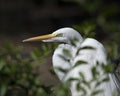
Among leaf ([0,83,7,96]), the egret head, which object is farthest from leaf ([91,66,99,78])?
the egret head

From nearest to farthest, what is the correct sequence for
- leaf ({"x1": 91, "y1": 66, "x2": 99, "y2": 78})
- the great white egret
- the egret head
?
leaf ({"x1": 91, "y1": 66, "x2": 99, "y2": 78}), the great white egret, the egret head

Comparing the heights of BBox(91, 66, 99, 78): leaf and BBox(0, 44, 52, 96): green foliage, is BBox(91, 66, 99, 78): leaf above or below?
above

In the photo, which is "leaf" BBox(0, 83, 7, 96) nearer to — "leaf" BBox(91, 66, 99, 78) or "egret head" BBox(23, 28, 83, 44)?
"leaf" BBox(91, 66, 99, 78)

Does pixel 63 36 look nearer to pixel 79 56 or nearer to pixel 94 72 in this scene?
pixel 79 56

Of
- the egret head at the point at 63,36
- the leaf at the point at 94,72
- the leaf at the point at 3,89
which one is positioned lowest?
the egret head at the point at 63,36

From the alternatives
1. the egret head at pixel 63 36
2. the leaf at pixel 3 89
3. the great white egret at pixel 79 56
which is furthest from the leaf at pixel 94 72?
the egret head at pixel 63 36

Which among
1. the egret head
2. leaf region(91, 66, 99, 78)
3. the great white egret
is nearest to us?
leaf region(91, 66, 99, 78)

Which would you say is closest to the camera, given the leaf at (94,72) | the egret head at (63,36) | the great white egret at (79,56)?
the leaf at (94,72)

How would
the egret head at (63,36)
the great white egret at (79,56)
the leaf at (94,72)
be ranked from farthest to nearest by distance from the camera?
1. the egret head at (63,36)
2. the great white egret at (79,56)
3. the leaf at (94,72)

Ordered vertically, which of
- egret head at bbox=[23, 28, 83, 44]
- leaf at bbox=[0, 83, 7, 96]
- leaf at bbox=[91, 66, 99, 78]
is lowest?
egret head at bbox=[23, 28, 83, 44]

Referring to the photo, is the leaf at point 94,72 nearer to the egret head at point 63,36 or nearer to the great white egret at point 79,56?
the great white egret at point 79,56

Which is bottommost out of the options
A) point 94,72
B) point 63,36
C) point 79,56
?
point 63,36

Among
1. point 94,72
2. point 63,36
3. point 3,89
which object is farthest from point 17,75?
point 63,36

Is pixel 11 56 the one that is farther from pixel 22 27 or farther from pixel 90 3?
pixel 22 27
